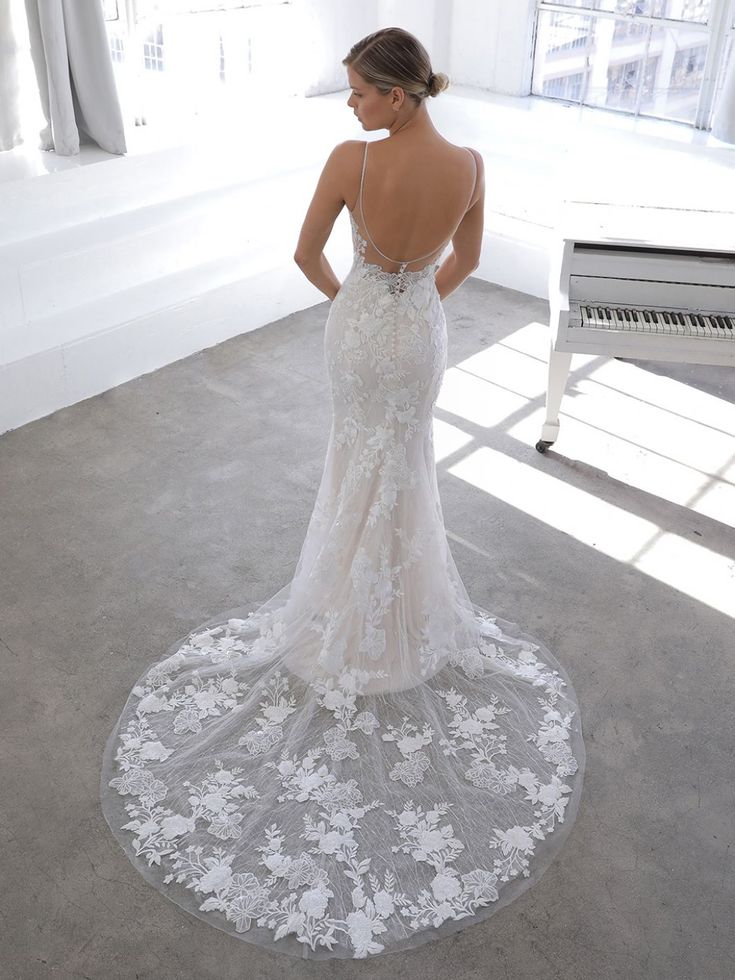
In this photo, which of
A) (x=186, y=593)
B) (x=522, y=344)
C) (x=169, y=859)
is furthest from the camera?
(x=522, y=344)

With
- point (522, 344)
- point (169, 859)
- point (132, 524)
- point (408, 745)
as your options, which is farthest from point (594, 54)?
point (169, 859)

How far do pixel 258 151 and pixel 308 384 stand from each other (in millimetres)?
1579

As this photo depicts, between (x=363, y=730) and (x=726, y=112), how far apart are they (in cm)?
436

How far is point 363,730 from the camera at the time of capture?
339 centimetres

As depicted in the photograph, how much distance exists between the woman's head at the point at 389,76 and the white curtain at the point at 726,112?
11.7ft

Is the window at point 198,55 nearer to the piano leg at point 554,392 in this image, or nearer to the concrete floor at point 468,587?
the concrete floor at point 468,587

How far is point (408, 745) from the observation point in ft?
11.0

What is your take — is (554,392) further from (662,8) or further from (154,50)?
(154,50)

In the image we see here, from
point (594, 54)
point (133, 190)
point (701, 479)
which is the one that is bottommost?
point (701, 479)

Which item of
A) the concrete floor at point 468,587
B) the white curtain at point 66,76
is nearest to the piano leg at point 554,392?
the concrete floor at point 468,587

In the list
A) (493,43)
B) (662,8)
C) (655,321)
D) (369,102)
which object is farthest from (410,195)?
(493,43)

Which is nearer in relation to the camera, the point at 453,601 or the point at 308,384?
the point at 453,601

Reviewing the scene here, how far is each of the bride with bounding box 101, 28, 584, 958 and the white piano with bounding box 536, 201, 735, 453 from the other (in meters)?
1.35

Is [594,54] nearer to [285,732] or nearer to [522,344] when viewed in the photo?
[522,344]
